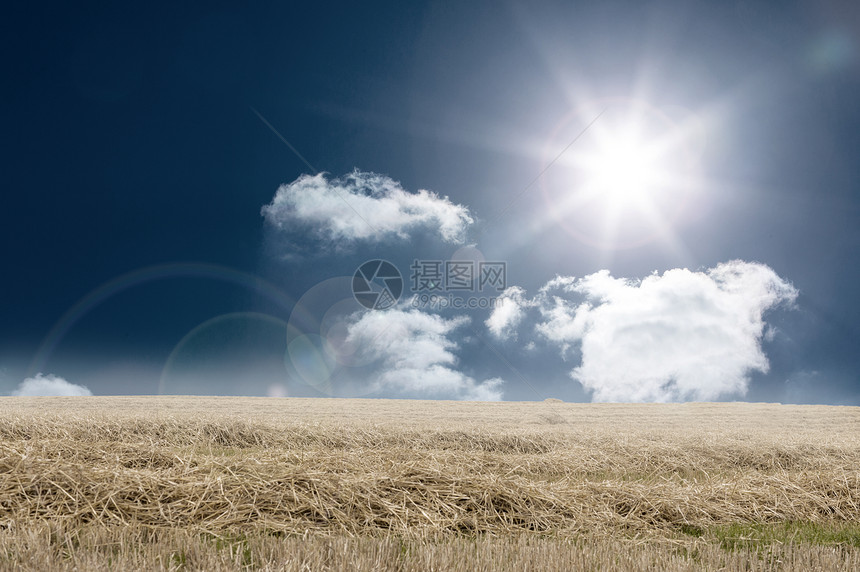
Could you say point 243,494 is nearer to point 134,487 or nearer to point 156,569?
point 134,487

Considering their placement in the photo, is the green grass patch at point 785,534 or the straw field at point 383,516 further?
the green grass patch at point 785,534

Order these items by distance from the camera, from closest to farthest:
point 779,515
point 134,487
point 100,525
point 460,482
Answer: point 100,525 → point 134,487 → point 460,482 → point 779,515

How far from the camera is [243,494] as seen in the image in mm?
5445

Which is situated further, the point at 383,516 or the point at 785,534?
the point at 785,534

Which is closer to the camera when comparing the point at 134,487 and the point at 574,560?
the point at 574,560

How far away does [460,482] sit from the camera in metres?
6.02

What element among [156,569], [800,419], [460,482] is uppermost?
[800,419]

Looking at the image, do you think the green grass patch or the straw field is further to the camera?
the green grass patch

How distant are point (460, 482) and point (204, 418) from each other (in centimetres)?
1146

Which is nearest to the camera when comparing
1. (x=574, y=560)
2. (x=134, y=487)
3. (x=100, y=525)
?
(x=574, y=560)

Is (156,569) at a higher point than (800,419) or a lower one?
lower

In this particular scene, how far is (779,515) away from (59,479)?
335 inches

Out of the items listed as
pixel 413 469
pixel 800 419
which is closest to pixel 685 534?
pixel 413 469

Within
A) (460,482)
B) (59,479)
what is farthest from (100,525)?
(460,482)
